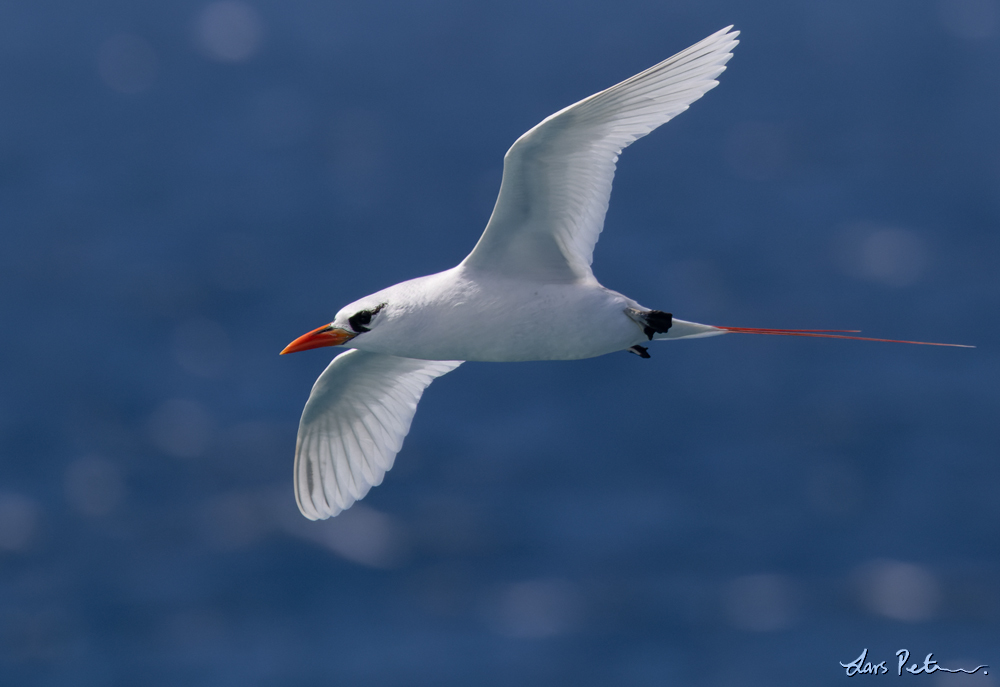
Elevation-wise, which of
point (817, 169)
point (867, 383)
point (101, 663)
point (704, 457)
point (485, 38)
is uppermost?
point (485, 38)

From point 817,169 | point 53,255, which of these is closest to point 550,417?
point 817,169

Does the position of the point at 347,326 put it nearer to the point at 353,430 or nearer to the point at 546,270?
the point at 546,270

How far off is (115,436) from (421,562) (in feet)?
120

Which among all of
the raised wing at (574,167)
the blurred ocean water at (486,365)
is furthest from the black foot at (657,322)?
the blurred ocean water at (486,365)

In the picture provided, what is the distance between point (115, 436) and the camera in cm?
11381

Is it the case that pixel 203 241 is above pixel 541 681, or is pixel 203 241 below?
above

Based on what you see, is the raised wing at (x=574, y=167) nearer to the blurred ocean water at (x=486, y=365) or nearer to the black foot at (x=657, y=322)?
the black foot at (x=657, y=322)

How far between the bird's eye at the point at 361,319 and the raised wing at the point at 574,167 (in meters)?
1.13

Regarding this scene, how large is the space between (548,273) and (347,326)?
2237mm

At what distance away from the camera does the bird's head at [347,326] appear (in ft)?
35.9

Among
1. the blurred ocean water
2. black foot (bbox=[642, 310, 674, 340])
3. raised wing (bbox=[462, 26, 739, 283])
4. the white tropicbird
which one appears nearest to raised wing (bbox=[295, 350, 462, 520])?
the white tropicbird

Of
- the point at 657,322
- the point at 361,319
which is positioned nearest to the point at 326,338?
the point at 361,319

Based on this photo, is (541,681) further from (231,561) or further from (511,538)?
(231,561)

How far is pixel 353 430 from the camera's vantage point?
47.6 feet
